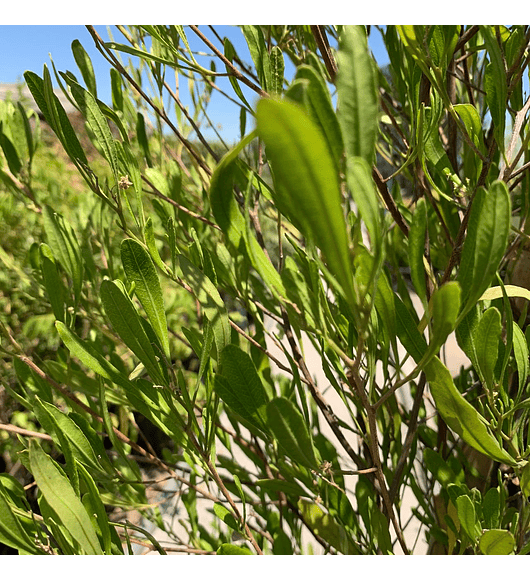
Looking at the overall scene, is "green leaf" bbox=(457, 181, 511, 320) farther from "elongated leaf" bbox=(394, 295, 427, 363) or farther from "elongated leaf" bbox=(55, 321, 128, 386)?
"elongated leaf" bbox=(55, 321, 128, 386)

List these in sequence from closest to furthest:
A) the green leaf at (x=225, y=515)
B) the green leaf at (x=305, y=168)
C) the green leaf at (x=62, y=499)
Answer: the green leaf at (x=305, y=168)
the green leaf at (x=62, y=499)
the green leaf at (x=225, y=515)

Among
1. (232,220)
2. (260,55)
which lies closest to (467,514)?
(232,220)

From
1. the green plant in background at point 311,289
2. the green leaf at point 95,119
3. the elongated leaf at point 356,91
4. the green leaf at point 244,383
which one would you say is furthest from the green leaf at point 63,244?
the elongated leaf at point 356,91

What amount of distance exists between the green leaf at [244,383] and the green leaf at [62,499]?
0.10 m

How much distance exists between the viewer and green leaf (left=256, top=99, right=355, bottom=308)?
0.14 metres

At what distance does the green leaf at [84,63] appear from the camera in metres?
0.42

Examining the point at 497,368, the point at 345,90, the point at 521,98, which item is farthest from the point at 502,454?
the point at 521,98

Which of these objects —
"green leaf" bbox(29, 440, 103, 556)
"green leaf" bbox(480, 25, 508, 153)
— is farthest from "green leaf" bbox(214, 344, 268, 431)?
"green leaf" bbox(480, 25, 508, 153)

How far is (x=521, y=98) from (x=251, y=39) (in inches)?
9.4

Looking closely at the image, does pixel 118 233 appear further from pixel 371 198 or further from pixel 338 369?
pixel 371 198

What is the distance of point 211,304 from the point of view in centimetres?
31

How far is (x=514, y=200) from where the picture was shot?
62cm

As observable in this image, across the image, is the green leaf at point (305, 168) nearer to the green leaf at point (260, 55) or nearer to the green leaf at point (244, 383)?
the green leaf at point (244, 383)

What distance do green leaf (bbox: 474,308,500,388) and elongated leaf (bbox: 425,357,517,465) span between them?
1.9 inches
